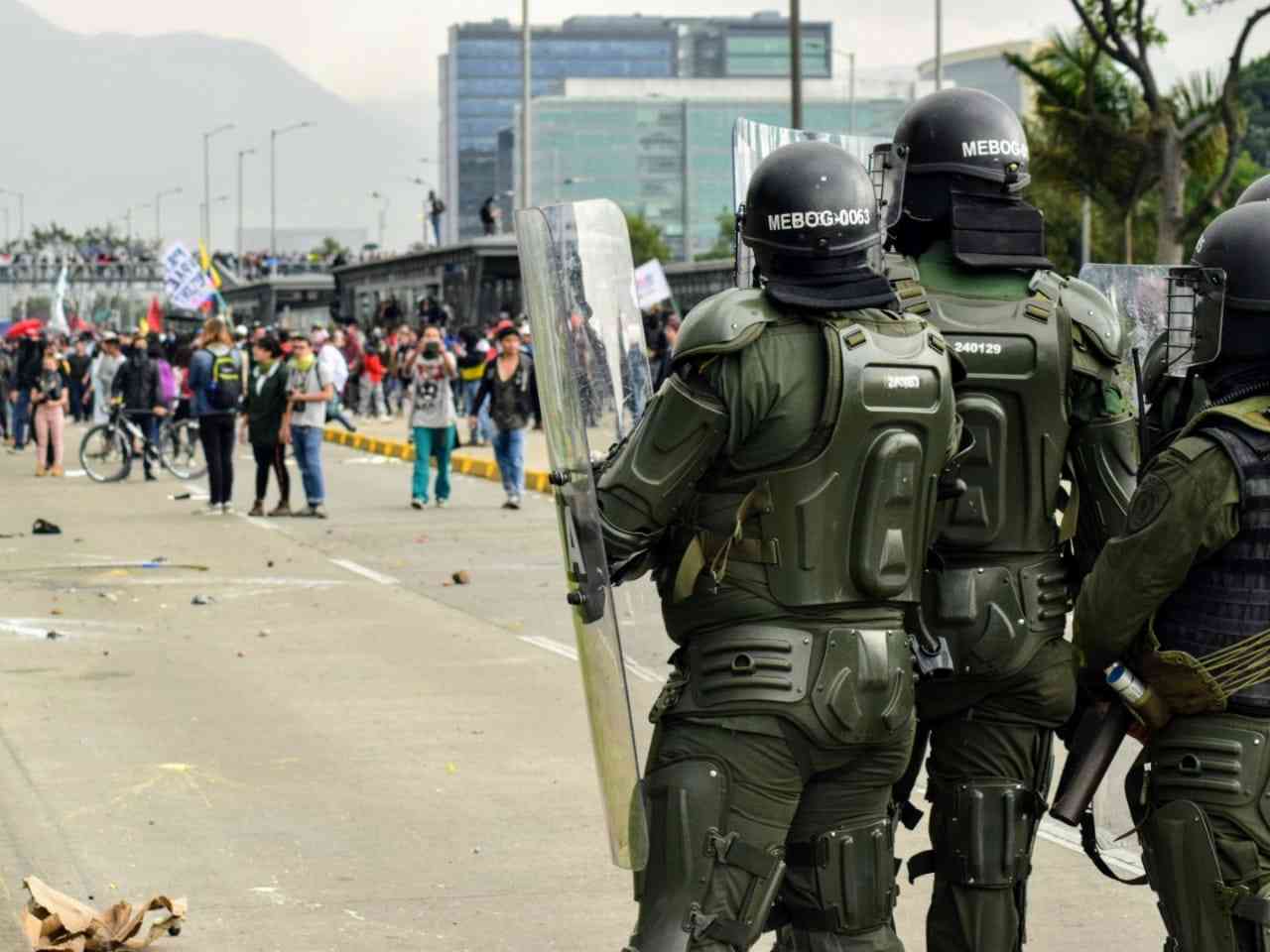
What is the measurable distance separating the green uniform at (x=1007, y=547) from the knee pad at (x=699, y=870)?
2.53 ft

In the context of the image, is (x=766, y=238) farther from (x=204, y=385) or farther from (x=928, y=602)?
(x=204, y=385)

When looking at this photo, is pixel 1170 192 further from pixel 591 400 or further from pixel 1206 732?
pixel 1206 732

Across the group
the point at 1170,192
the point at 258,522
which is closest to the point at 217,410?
the point at 258,522

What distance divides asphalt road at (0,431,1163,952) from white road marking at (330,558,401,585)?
0.03m

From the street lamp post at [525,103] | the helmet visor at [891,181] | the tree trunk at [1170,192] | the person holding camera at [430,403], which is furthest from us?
the street lamp post at [525,103]

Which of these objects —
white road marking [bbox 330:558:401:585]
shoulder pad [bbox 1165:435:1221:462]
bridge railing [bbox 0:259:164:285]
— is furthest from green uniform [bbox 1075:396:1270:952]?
bridge railing [bbox 0:259:164:285]

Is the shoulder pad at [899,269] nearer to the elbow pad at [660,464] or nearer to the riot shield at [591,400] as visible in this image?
the riot shield at [591,400]

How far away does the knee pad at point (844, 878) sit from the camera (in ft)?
13.8

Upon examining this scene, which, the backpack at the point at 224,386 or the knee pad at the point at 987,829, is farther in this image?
the backpack at the point at 224,386

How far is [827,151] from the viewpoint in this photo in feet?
14.1

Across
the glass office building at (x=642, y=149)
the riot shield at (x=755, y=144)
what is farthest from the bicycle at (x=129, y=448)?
the glass office building at (x=642, y=149)

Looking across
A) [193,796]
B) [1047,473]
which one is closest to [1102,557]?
[1047,473]

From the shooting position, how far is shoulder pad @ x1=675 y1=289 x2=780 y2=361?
4.04 metres

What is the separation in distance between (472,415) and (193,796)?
20.1m
